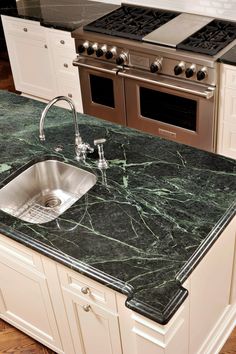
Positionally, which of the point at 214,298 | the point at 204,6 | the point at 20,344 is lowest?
the point at 20,344

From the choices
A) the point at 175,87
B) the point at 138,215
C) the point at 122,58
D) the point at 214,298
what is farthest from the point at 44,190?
the point at 122,58

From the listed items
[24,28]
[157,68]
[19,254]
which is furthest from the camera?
[24,28]

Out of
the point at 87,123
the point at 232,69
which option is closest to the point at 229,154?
the point at 232,69

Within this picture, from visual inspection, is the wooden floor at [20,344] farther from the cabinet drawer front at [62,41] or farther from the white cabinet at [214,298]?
the cabinet drawer front at [62,41]

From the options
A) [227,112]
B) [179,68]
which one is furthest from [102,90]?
[227,112]

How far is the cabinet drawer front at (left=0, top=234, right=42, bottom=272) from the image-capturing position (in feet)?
7.79

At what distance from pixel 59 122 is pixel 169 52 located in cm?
111

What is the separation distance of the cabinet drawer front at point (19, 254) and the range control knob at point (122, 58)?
6.49 ft

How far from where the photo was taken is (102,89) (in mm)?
4293

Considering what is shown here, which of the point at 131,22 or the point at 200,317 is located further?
the point at 131,22

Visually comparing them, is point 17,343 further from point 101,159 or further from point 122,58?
point 122,58

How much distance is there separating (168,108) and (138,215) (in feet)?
5.97

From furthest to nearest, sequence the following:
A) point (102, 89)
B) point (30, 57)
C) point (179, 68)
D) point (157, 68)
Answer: point (30, 57) < point (102, 89) < point (157, 68) < point (179, 68)

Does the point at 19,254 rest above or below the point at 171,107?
above
